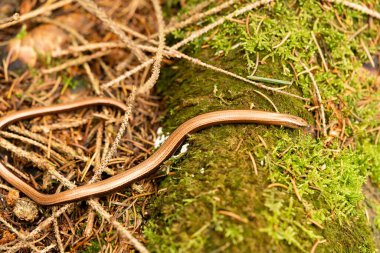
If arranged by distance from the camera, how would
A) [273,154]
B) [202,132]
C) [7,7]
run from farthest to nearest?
1. [7,7]
2. [202,132]
3. [273,154]

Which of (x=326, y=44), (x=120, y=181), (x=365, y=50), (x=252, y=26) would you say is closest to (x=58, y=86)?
(x=120, y=181)

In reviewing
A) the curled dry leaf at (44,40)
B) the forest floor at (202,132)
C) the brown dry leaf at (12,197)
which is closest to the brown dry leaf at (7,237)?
the forest floor at (202,132)

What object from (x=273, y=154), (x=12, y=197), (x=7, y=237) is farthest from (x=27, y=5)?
(x=273, y=154)

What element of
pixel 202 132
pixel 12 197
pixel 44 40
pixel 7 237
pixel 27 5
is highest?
pixel 27 5

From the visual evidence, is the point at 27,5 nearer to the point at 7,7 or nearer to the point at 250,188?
the point at 7,7

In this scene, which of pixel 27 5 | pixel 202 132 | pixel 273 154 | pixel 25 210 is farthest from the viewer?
pixel 27 5

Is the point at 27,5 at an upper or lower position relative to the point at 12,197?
upper

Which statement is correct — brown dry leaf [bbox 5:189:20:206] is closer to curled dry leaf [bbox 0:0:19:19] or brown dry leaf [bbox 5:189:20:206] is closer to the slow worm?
the slow worm

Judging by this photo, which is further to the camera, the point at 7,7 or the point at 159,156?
the point at 7,7

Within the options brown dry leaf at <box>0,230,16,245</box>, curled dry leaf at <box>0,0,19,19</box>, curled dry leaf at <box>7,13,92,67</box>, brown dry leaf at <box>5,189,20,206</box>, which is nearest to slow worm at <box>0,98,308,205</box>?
brown dry leaf at <box>5,189,20,206</box>
